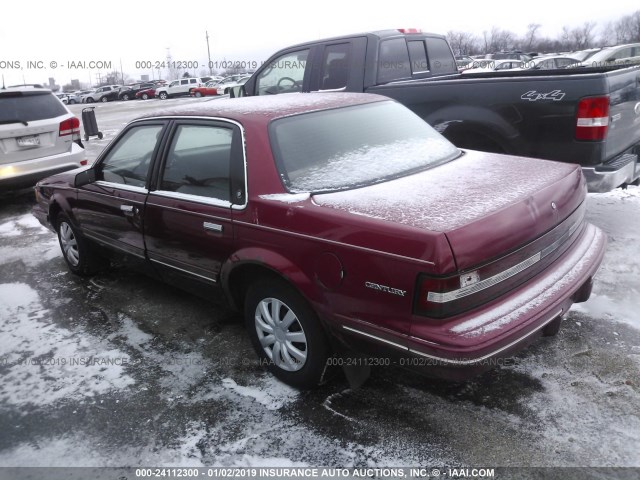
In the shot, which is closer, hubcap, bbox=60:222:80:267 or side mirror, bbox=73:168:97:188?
side mirror, bbox=73:168:97:188

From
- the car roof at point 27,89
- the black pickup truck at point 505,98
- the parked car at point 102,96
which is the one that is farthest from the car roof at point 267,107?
the parked car at point 102,96

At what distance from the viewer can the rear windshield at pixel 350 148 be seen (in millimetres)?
3055

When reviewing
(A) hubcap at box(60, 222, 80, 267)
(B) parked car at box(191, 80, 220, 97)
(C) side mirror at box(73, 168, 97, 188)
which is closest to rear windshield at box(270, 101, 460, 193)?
(C) side mirror at box(73, 168, 97, 188)

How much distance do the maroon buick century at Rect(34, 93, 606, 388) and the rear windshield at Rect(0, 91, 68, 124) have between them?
408 cm

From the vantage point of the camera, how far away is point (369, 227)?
248 cm

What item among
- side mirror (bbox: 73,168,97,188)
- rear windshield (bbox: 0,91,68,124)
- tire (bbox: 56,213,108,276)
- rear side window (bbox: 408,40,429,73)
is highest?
rear side window (bbox: 408,40,429,73)

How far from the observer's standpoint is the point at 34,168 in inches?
292

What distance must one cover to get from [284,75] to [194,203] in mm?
3888

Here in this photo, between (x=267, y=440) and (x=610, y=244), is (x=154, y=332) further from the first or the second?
(x=610, y=244)

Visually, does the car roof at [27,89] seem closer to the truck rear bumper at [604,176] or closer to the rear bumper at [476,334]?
the rear bumper at [476,334]

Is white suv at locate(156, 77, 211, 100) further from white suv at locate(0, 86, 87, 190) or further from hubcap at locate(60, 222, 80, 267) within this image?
hubcap at locate(60, 222, 80, 267)

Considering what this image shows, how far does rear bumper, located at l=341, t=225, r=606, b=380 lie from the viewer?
2.34 metres

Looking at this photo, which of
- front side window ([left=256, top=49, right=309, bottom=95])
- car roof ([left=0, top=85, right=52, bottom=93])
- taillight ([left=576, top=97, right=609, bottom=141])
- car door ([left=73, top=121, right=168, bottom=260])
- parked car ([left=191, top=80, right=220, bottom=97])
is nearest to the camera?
car door ([left=73, top=121, right=168, bottom=260])

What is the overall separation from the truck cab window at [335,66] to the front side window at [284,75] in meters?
0.29
